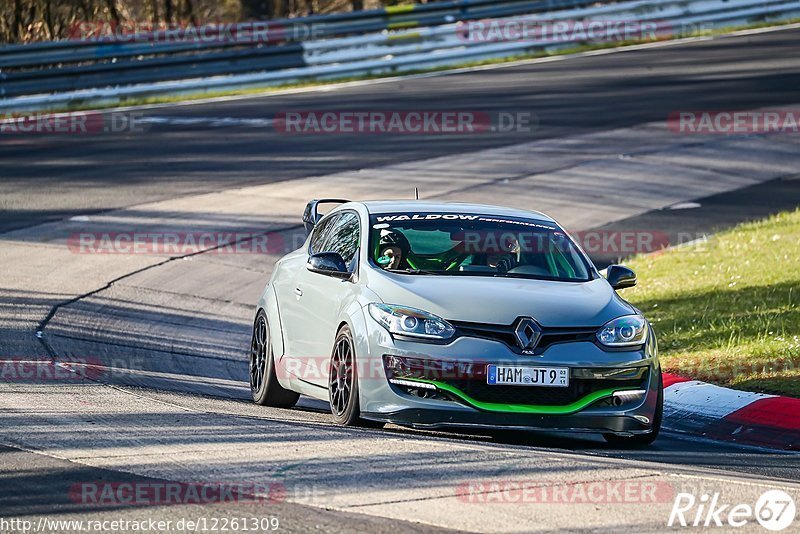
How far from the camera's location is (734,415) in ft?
32.4

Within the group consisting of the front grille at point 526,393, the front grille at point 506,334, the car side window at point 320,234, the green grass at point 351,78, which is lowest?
the front grille at point 526,393

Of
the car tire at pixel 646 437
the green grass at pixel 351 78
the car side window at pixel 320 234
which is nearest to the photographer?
the car tire at pixel 646 437

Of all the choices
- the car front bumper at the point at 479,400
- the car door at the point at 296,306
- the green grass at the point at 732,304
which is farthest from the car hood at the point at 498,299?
the green grass at the point at 732,304

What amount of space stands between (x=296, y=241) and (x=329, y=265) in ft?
27.2

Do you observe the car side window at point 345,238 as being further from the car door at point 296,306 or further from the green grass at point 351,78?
the green grass at point 351,78

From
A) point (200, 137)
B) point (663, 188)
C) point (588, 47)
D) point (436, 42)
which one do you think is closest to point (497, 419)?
point (663, 188)

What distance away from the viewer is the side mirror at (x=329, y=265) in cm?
935

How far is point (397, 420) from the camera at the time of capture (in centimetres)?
847

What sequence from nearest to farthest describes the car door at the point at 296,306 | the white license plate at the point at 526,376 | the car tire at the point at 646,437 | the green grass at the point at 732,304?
the white license plate at the point at 526,376
the car tire at the point at 646,437
the car door at the point at 296,306
the green grass at the point at 732,304

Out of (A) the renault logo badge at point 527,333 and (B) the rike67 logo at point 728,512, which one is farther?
(A) the renault logo badge at point 527,333

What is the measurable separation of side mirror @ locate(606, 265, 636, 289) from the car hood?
1.31 ft

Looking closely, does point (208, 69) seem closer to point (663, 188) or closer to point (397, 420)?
point (663, 188)

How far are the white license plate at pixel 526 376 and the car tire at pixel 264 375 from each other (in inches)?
90.8

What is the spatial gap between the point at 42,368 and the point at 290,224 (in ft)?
26.2
